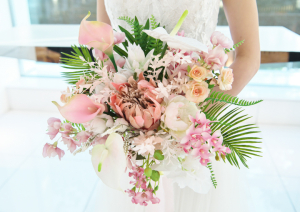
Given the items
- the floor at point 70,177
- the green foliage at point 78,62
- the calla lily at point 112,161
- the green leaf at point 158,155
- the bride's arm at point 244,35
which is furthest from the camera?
the floor at point 70,177

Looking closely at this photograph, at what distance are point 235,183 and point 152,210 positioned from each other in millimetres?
380

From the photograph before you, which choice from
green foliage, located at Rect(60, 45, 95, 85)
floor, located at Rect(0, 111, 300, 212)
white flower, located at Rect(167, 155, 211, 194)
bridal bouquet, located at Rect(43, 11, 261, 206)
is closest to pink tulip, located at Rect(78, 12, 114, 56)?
bridal bouquet, located at Rect(43, 11, 261, 206)

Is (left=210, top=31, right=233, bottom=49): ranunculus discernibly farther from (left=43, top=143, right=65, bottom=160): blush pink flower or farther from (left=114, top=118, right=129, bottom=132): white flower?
(left=43, top=143, right=65, bottom=160): blush pink flower

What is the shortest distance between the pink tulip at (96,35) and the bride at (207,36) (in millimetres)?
391

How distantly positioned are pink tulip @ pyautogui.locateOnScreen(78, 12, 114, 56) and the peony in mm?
94

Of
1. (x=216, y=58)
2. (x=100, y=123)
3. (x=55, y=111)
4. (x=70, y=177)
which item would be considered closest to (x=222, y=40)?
(x=216, y=58)

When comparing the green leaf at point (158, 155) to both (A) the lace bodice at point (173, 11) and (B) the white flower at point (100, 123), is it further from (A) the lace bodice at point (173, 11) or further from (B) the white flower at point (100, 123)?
(A) the lace bodice at point (173, 11)

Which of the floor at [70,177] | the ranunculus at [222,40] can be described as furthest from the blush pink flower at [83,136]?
Answer: the floor at [70,177]

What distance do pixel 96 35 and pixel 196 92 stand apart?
0.79 ft

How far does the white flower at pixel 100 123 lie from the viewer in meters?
0.50

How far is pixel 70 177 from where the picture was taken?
1.71m

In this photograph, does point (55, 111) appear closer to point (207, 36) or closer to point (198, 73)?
point (207, 36)

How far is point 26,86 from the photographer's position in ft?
8.18

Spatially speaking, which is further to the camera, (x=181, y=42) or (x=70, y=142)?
(x=70, y=142)
